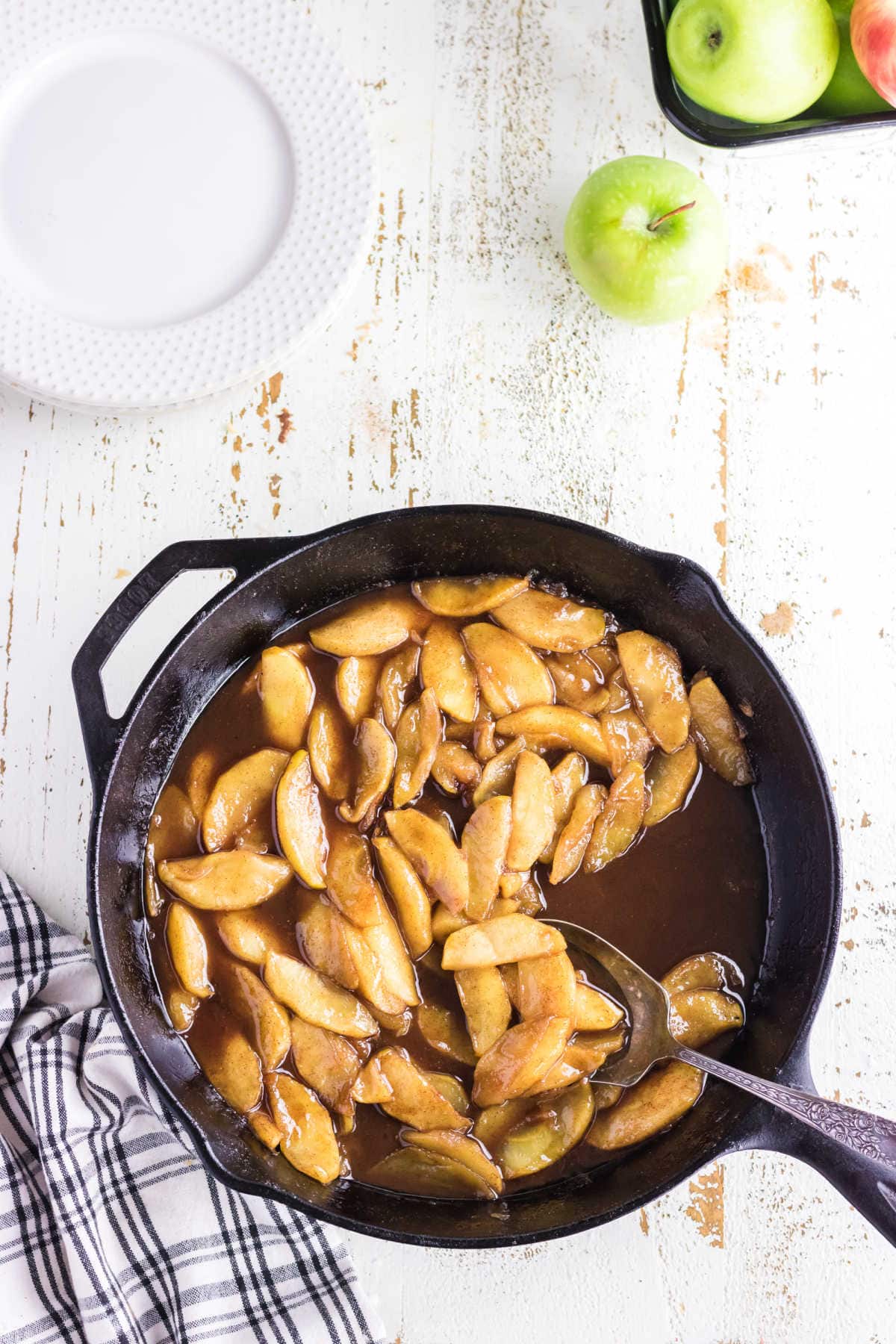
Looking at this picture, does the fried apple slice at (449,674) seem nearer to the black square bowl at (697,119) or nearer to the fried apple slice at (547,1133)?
the fried apple slice at (547,1133)

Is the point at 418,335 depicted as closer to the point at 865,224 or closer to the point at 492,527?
the point at 492,527

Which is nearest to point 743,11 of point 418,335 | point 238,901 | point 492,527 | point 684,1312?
point 418,335

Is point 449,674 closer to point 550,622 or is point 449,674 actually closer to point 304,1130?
point 550,622

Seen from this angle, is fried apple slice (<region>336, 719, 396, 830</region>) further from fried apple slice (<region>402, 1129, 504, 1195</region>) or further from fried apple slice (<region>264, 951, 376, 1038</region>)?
fried apple slice (<region>402, 1129, 504, 1195</region>)

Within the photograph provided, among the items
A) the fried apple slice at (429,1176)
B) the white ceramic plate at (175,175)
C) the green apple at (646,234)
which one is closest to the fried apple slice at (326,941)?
the fried apple slice at (429,1176)

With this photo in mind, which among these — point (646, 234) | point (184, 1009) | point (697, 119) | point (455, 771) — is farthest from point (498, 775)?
point (697, 119)

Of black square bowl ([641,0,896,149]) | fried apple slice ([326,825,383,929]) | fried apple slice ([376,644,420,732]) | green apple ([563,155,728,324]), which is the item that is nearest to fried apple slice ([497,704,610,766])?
fried apple slice ([376,644,420,732])
